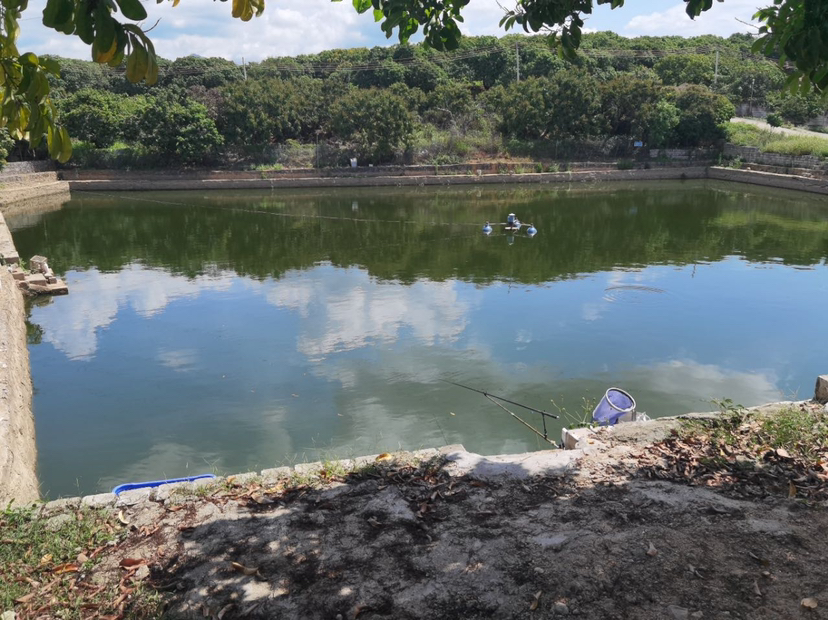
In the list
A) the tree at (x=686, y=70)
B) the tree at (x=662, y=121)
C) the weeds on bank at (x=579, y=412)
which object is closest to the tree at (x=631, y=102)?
the tree at (x=662, y=121)

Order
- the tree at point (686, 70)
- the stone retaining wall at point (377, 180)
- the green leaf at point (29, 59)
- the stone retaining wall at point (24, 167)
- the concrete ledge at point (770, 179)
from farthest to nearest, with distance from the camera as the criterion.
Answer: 1. the tree at point (686, 70)
2. the stone retaining wall at point (377, 180)
3. the stone retaining wall at point (24, 167)
4. the concrete ledge at point (770, 179)
5. the green leaf at point (29, 59)

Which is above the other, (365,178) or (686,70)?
(686,70)

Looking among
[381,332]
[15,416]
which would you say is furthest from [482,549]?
[381,332]

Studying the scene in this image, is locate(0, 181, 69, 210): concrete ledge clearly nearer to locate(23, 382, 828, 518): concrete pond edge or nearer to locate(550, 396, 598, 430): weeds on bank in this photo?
locate(550, 396, 598, 430): weeds on bank

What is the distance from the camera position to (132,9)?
198cm

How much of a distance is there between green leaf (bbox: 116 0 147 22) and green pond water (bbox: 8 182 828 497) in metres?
5.27

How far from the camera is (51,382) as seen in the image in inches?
354

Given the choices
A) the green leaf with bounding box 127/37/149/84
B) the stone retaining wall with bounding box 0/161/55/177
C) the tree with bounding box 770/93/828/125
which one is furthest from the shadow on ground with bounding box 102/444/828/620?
the tree with bounding box 770/93/828/125

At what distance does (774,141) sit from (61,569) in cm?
3749

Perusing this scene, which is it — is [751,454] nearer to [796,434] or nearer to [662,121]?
[796,434]

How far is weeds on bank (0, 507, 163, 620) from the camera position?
3.03 metres

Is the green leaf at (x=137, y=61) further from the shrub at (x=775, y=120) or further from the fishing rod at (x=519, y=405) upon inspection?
the shrub at (x=775, y=120)

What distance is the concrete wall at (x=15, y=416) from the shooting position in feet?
17.5

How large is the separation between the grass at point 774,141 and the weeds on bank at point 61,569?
33.2 metres
